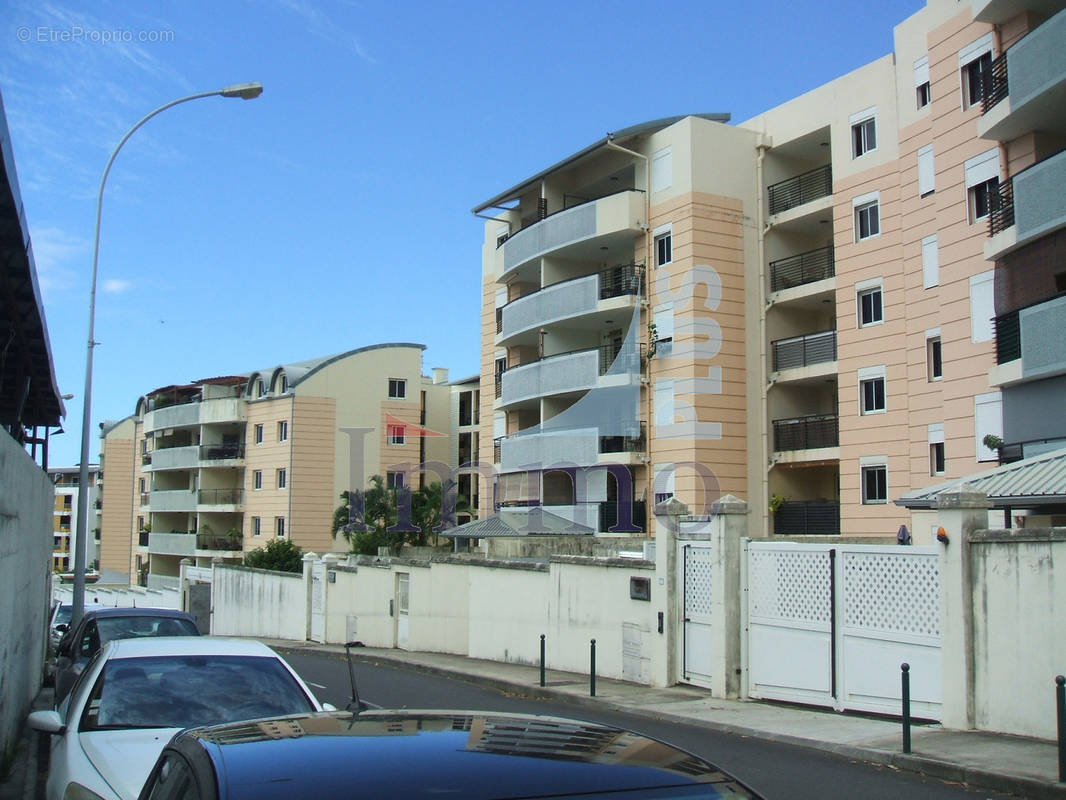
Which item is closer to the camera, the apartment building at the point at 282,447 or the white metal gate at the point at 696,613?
the white metal gate at the point at 696,613

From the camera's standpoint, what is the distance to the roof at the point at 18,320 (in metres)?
9.66

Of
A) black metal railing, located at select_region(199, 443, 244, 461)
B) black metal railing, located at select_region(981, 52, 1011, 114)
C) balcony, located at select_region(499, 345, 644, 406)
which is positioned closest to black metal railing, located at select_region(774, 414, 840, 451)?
balcony, located at select_region(499, 345, 644, 406)

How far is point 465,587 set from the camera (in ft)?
86.1

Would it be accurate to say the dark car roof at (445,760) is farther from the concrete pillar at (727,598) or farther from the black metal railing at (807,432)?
the black metal railing at (807,432)

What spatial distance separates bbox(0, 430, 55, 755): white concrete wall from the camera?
33.4 feet

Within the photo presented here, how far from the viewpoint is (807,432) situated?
32.0 meters

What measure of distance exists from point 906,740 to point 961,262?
593 inches

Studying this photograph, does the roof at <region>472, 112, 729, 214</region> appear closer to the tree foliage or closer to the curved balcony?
the curved balcony

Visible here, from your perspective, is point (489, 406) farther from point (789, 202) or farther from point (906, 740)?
point (906, 740)

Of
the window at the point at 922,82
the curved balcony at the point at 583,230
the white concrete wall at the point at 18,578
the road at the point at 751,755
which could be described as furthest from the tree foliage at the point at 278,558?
the window at the point at 922,82

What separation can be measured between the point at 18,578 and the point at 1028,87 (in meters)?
18.8

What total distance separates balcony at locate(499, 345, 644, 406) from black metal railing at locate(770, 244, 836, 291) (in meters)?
4.99

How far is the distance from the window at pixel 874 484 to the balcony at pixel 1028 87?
995 cm

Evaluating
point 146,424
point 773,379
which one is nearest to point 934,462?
point 773,379
